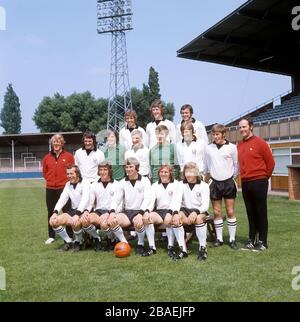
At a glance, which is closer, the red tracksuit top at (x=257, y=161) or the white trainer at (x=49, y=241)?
the red tracksuit top at (x=257, y=161)

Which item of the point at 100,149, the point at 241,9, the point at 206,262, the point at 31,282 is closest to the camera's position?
the point at 31,282

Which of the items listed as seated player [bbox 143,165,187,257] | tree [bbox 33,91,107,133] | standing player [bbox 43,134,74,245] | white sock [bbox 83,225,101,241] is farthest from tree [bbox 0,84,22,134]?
seated player [bbox 143,165,187,257]

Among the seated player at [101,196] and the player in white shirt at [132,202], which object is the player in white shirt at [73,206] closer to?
the seated player at [101,196]

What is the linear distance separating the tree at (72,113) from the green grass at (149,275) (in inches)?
2196

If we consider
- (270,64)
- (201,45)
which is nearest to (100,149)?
(201,45)

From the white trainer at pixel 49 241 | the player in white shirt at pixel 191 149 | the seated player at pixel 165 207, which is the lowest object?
the white trainer at pixel 49 241

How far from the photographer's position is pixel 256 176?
6.51 m

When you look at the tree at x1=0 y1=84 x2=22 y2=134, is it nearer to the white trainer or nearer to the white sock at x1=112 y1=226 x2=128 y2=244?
the white trainer

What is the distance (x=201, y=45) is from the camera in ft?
84.0

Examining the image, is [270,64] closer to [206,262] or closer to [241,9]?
[241,9]

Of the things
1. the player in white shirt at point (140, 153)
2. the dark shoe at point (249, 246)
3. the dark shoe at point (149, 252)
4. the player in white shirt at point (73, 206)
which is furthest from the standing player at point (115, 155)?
the dark shoe at point (249, 246)

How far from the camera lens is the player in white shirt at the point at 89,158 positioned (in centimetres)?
739

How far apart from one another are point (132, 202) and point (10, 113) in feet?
239
